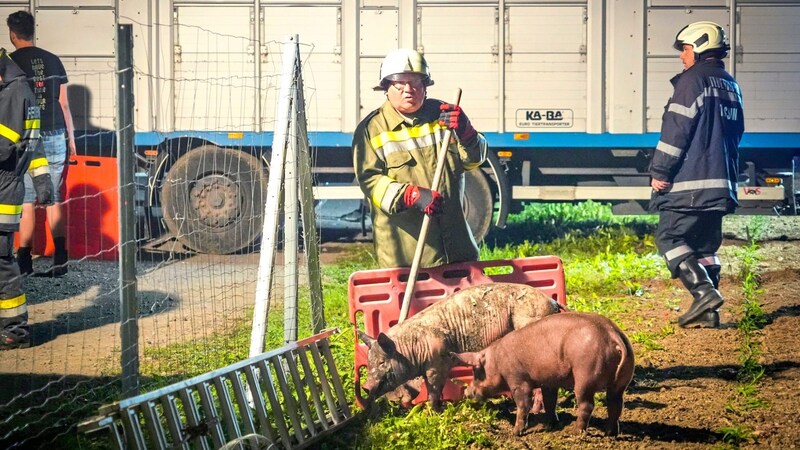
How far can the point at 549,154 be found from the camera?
1288 centimetres

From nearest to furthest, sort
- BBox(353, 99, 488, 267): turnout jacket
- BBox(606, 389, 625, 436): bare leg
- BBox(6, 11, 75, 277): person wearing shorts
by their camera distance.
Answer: BBox(606, 389, 625, 436): bare leg, BBox(353, 99, 488, 267): turnout jacket, BBox(6, 11, 75, 277): person wearing shorts

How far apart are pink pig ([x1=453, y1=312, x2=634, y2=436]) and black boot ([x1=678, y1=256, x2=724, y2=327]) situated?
2.67 m

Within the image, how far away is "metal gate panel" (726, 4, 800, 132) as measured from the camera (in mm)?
12422

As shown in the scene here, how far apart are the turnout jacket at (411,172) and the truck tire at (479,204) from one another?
5.85 m

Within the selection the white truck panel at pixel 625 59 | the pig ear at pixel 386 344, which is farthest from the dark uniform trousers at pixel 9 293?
the white truck panel at pixel 625 59

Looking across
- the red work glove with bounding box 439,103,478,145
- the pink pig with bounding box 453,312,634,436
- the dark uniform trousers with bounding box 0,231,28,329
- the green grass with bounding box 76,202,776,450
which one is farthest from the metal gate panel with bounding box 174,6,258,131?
the pink pig with bounding box 453,312,634,436

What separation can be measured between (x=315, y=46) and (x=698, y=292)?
5.99m

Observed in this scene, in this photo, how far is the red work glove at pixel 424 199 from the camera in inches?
232

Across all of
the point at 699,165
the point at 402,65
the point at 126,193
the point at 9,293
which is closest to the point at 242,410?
the point at 126,193

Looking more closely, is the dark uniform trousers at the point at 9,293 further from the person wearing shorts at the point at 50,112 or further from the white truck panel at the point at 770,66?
A: the white truck panel at the point at 770,66

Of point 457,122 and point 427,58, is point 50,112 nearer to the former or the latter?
point 427,58

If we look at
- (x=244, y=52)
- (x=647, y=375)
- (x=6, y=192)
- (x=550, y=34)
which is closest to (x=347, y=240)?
(x=244, y=52)

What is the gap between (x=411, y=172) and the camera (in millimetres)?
6289

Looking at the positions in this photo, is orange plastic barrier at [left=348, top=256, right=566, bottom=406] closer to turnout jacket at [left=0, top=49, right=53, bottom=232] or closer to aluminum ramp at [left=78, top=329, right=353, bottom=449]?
aluminum ramp at [left=78, top=329, right=353, bottom=449]
